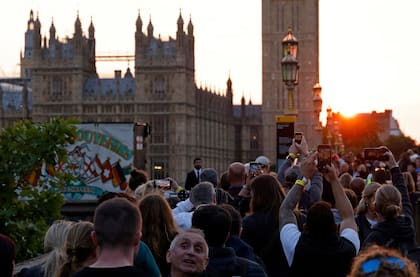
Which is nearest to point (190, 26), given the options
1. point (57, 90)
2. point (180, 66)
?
point (180, 66)

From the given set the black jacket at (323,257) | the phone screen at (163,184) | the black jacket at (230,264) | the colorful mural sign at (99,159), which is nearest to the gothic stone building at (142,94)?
the colorful mural sign at (99,159)

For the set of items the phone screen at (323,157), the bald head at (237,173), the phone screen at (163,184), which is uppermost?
the phone screen at (323,157)

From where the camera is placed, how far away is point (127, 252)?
4.12 meters

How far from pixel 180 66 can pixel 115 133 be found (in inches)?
2007

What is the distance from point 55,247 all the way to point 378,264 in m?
1.97

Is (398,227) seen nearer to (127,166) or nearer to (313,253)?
(313,253)

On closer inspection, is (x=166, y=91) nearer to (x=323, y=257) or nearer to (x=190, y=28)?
(x=190, y=28)

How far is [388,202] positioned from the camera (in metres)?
6.50

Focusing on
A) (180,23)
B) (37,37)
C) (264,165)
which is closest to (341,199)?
(264,165)

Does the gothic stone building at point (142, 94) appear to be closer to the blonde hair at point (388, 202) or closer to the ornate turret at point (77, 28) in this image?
the ornate turret at point (77, 28)

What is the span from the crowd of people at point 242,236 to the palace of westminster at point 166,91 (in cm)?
6336

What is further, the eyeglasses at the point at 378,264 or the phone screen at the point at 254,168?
the phone screen at the point at 254,168

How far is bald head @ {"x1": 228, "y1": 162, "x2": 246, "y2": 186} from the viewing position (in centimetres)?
935

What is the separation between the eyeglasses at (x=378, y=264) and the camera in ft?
11.6
